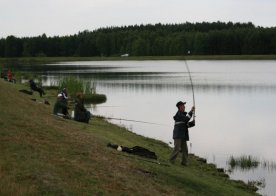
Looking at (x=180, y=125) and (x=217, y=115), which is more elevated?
(x=180, y=125)

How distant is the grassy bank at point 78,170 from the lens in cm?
1045

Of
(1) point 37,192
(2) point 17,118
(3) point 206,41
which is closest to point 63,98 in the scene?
(2) point 17,118

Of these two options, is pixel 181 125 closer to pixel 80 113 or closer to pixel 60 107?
pixel 80 113

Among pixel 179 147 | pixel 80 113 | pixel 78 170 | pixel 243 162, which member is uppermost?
pixel 80 113

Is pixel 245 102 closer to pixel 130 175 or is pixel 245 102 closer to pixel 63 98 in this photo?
pixel 63 98

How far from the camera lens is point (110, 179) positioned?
11.8m

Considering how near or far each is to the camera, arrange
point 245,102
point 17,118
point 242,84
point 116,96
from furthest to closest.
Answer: point 242,84, point 116,96, point 245,102, point 17,118

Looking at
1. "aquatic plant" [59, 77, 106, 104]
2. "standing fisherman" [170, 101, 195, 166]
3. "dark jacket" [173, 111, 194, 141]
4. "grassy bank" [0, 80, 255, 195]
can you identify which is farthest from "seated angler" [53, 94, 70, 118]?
"aquatic plant" [59, 77, 106, 104]

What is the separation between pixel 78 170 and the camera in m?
11.8

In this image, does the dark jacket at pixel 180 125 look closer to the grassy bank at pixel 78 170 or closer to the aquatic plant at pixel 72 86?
the grassy bank at pixel 78 170

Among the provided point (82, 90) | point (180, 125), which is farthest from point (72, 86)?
point (180, 125)

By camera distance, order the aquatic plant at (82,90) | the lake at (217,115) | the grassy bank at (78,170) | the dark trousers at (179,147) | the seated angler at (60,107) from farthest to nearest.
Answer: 1. the aquatic plant at (82,90)
2. the seated angler at (60,107)
3. the lake at (217,115)
4. the dark trousers at (179,147)
5. the grassy bank at (78,170)

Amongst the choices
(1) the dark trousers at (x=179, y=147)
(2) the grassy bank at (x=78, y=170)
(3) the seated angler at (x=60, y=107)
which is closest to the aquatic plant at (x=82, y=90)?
(3) the seated angler at (x=60, y=107)

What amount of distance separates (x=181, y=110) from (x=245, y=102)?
90.5 ft
